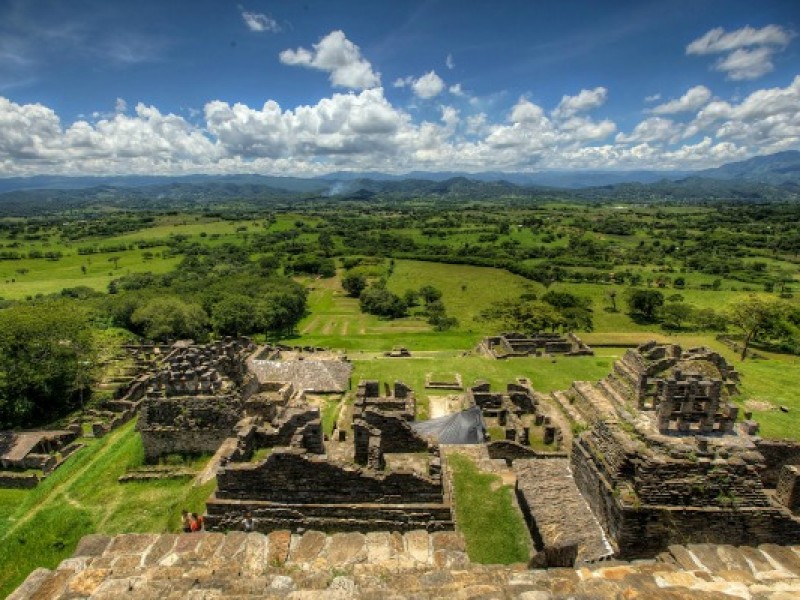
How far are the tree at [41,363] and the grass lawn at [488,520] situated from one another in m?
32.2

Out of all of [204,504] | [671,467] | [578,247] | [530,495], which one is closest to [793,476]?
[671,467]

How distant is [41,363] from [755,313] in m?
59.4

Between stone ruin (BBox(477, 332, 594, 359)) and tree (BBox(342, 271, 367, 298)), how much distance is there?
171 ft

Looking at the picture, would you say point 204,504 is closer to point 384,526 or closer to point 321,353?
point 384,526

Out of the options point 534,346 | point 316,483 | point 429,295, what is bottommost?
point 429,295

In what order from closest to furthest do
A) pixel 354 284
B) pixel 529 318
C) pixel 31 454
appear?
1. pixel 31 454
2. pixel 529 318
3. pixel 354 284

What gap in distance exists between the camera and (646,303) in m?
75.8

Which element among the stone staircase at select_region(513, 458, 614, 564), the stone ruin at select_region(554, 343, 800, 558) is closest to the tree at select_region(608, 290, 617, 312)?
the stone ruin at select_region(554, 343, 800, 558)

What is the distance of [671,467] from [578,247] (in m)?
143

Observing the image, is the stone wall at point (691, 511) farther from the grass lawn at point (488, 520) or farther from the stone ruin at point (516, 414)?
the stone ruin at point (516, 414)

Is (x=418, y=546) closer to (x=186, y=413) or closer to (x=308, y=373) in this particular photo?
(x=186, y=413)

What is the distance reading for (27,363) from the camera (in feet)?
107

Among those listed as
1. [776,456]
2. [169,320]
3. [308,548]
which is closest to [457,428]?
[776,456]

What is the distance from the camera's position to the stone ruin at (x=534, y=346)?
39.5 meters
